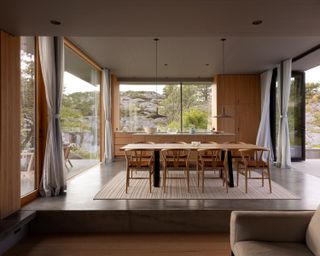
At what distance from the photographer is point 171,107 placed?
905 centimetres

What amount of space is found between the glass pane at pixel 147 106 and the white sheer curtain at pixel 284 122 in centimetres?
352

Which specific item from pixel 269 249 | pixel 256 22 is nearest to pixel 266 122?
pixel 256 22

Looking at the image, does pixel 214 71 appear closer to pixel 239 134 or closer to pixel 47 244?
pixel 239 134

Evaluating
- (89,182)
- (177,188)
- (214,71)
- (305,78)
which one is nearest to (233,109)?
(214,71)

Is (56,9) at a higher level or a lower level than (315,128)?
higher

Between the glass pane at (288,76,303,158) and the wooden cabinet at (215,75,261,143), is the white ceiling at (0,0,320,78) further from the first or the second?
the wooden cabinet at (215,75,261,143)

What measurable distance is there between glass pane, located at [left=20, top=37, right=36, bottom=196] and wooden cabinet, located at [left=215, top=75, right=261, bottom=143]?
239 inches

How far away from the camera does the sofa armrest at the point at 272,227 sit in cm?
193

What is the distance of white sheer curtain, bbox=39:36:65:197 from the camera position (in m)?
3.83

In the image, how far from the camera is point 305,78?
7.75 m

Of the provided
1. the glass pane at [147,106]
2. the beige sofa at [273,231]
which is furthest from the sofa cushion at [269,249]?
the glass pane at [147,106]

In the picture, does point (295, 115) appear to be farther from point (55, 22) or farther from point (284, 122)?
point (55, 22)

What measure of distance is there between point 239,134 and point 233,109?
0.89 meters

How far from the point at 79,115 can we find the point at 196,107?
466 centimetres
